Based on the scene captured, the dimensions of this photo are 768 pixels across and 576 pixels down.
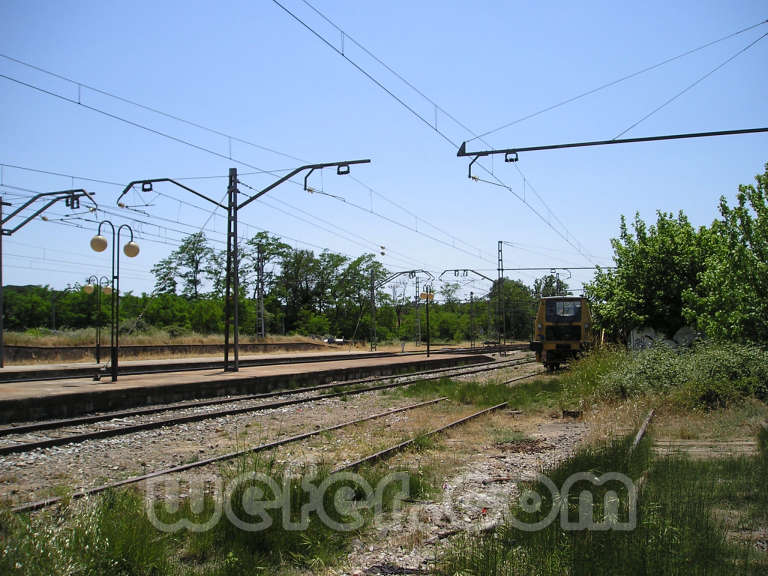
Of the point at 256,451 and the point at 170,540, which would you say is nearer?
the point at 170,540

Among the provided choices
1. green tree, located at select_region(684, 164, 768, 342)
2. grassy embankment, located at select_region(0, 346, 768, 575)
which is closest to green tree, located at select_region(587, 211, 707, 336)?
green tree, located at select_region(684, 164, 768, 342)

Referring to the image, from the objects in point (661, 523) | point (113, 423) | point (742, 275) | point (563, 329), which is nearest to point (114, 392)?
point (113, 423)

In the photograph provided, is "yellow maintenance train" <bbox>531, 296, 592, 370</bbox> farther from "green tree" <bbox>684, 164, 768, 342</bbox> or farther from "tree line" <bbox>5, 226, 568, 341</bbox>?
"tree line" <bbox>5, 226, 568, 341</bbox>

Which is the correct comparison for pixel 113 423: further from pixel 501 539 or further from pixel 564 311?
pixel 564 311

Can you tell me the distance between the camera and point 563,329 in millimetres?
28188

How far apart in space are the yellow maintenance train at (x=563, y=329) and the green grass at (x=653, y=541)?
2152 cm

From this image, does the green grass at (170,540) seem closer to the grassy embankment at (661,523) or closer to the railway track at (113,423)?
the grassy embankment at (661,523)

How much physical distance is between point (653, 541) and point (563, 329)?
24226 millimetres

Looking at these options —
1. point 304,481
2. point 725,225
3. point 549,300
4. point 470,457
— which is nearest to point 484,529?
point 304,481

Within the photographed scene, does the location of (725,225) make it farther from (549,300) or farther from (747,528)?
(747,528)

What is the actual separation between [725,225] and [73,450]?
18.4 m

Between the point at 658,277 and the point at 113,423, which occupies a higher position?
the point at 658,277

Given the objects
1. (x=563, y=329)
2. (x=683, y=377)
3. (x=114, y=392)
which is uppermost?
(x=563, y=329)

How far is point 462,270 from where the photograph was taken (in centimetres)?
5519
